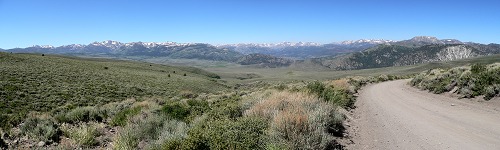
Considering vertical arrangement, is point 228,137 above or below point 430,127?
above

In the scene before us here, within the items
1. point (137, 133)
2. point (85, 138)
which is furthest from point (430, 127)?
point (85, 138)

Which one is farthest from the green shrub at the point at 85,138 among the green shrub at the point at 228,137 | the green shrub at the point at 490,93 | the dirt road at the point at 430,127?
the green shrub at the point at 490,93

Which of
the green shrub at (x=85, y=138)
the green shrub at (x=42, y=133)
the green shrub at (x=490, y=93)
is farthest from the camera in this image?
the green shrub at (x=490, y=93)

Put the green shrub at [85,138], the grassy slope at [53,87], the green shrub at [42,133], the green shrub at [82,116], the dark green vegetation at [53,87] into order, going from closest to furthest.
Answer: the green shrub at [85,138] < the green shrub at [42,133] < the green shrub at [82,116] < the dark green vegetation at [53,87] < the grassy slope at [53,87]

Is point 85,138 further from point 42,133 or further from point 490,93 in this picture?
point 490,93

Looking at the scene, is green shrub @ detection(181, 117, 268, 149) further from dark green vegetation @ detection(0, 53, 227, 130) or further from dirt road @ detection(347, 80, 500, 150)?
dark green vegetation @ detection(0, 53, 227, 130)

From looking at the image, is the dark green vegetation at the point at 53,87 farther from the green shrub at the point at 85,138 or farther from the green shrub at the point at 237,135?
the green shrub at the point at 237,135

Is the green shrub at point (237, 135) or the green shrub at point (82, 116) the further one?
the green shrub at point (82, 116)

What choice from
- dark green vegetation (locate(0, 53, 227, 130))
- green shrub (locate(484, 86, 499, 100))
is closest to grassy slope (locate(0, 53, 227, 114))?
dark green vegetation (locate(0, 53, 227, 130))

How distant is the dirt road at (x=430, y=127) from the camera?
8742 mm

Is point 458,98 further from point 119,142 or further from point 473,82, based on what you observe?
point 119,142

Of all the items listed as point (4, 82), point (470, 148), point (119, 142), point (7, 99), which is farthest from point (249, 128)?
point (4, 82)

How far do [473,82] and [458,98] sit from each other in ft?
6.14

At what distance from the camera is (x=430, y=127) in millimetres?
10883
